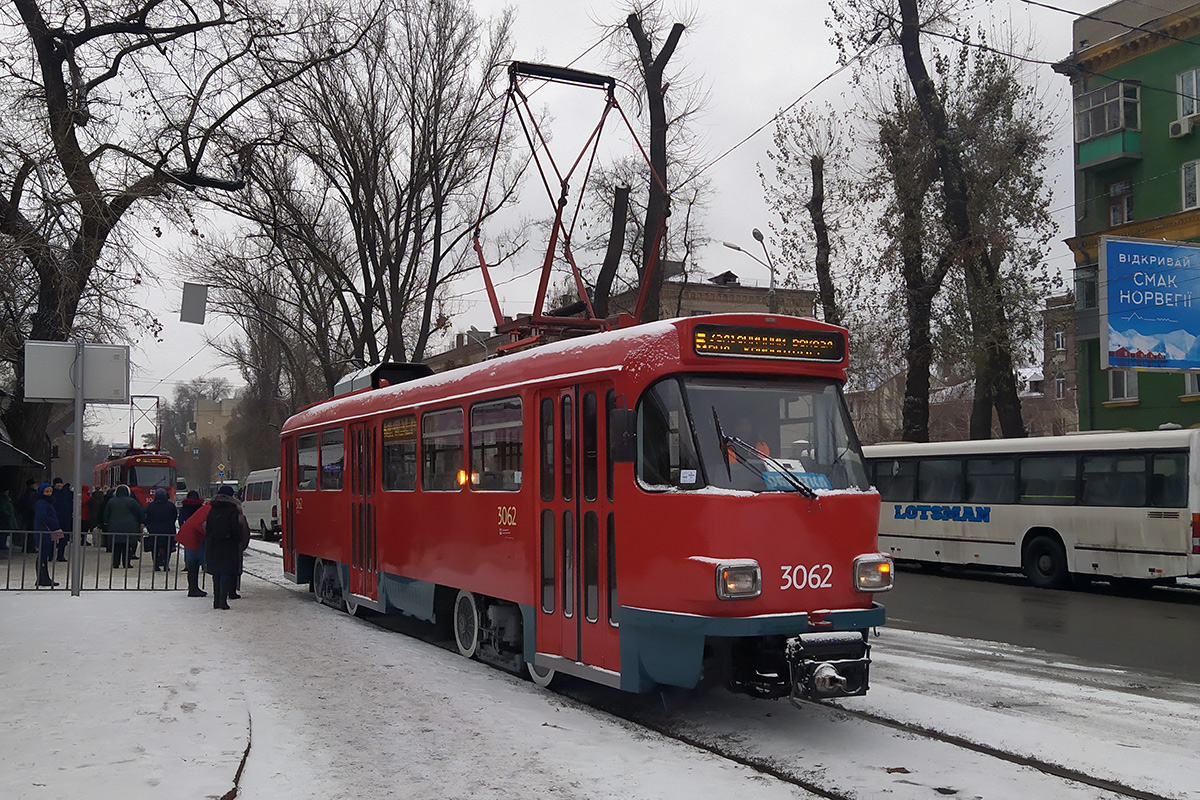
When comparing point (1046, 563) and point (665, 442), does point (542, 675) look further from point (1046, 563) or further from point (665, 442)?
point (1046, 563)

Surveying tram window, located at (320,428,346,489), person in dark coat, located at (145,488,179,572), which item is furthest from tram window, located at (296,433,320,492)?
person in dark coat, located at (145,488,179,572)

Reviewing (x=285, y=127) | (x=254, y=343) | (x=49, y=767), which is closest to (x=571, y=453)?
(x=49, y=767)

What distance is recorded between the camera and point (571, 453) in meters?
8.82

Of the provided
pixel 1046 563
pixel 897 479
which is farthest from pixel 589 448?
pixel 897 479

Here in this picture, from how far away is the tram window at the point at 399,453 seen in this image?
12.5m

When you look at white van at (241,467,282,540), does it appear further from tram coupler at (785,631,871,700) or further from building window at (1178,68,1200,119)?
tram coupler at (785,631,871,700)

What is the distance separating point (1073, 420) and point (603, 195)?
40.3m

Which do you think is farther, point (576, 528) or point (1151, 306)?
point (1151, 306)

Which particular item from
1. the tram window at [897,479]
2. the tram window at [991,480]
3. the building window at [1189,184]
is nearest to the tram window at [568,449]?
the tram window at [991,480]

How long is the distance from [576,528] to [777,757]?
95.6 inches

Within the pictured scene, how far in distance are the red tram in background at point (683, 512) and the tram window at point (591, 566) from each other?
0.02m

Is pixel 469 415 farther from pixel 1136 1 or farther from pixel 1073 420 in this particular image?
pixel 1073 420

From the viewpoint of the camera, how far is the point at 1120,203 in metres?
35.8

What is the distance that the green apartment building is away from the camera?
33.0 meters
